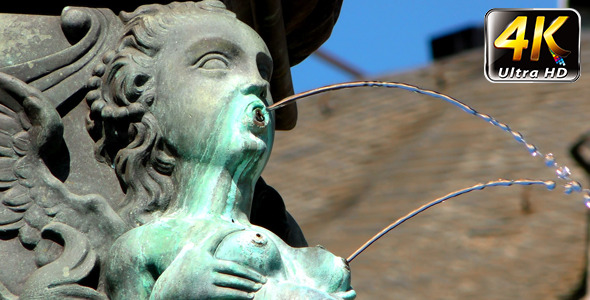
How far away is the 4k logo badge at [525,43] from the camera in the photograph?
9820 millimetres

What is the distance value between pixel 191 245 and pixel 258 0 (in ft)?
4.79

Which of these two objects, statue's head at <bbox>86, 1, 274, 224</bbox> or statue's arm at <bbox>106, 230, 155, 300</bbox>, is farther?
statue's head at <bbox>86, 1, 274, 224</bbox>

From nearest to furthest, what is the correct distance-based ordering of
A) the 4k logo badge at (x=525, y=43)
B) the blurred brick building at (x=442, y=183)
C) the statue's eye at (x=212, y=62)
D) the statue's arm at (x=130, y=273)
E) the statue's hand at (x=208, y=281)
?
the statue's hand at (x=208, y=281) → the statue's arm at (x=130, y=273) → the statue's eye at (x=212, y=62) → the 4k logo badge at (x=525, y=43) → the blurred brick building at (x=442, y=183)

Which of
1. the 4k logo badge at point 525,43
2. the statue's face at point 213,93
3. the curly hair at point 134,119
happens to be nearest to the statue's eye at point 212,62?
the statue's face at point 213,93

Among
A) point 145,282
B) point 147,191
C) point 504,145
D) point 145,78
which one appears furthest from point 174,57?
point 504,145

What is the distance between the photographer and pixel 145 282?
175 inches

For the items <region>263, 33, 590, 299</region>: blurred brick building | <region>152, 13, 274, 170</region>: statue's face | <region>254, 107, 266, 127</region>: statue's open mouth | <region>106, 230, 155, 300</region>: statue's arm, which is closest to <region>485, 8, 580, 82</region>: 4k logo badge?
<region>152, 13, 274, 170</region>: statue's face

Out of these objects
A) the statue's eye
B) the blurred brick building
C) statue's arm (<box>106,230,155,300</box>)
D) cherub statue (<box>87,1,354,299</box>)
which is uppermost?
the statue's eye

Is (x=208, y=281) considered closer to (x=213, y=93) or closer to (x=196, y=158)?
(x=196, y=158)

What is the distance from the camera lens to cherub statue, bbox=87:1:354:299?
4.39 metres

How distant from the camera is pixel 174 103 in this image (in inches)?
187

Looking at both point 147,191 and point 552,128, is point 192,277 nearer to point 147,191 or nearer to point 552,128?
point 147,191

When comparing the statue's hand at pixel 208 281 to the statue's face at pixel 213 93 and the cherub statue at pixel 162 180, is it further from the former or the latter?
the statue's face at pixel 213 93

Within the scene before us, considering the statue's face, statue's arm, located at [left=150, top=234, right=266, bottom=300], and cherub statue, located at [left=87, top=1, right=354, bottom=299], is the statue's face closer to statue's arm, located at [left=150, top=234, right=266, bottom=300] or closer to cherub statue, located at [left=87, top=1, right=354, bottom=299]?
cherub statue, located at [left=87, top=1, right=354, bottom=299]
